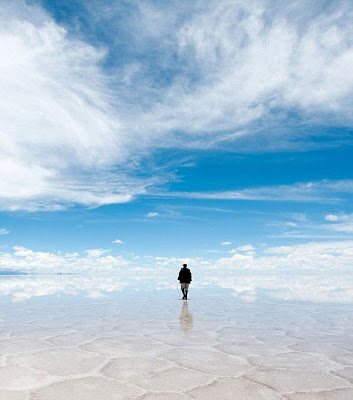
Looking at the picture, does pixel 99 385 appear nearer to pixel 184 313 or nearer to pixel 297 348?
pixel 297 348

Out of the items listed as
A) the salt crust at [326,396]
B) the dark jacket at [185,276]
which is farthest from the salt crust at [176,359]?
the dark jacket at [185,276]

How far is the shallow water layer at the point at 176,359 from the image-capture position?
4.59 meters

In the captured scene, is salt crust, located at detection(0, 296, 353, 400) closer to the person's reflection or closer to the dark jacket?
the person's reflection

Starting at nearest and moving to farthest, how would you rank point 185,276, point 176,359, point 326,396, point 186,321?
1. point 326,396
2. point 176,359
3. point 186,321
4. point 185,276

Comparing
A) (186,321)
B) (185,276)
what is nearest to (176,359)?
(186,321)

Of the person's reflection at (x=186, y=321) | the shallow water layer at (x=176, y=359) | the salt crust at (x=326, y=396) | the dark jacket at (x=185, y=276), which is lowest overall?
the salt crust at (x=326, y=396)

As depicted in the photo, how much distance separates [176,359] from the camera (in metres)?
6.17

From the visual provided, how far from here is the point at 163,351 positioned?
22.2ft

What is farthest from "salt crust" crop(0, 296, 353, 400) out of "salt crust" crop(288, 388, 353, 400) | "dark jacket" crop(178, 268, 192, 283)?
"dark jacket" crop(178, 268, 192, 283)

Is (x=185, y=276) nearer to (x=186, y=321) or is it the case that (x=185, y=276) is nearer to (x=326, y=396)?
(x=186, y=321)

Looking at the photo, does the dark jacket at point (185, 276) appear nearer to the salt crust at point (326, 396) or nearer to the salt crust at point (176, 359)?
the salt crust at point (176, 359)

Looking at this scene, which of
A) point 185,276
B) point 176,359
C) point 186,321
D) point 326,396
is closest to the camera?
point 326,396

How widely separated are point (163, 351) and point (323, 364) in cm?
273

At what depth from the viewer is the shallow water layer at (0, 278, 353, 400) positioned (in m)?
4.59
